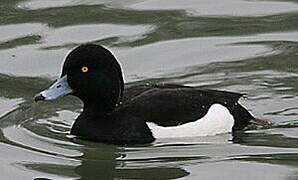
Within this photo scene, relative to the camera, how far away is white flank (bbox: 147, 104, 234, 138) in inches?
383

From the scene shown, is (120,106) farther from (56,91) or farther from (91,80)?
(56,91)

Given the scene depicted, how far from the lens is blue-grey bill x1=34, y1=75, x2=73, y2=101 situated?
9.68 metres

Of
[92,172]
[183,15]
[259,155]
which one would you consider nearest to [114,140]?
[92,172]

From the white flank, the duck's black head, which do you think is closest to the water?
the white flank

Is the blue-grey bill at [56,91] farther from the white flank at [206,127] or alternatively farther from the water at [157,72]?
the white flank at [206,127]

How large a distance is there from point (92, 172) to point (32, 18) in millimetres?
4986

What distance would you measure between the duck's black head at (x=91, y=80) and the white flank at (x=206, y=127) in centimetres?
47

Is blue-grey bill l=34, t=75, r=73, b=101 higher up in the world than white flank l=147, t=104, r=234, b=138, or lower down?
higher up

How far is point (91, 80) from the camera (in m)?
9.85

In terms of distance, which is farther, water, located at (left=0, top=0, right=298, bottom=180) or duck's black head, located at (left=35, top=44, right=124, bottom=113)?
duck's black head, located at (left=35, top=44, right=124, bottom=113)

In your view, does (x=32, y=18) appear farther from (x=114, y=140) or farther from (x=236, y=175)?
(x=236, y=175)

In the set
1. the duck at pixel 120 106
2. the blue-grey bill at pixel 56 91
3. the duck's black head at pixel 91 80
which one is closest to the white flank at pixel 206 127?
the duck at pixel 120 106

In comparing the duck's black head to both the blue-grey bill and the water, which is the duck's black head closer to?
the blue-grey bill

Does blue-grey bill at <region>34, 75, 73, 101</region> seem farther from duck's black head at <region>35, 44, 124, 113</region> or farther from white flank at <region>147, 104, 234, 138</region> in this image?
white flank at <region>147, 104, 234, 138</region>
